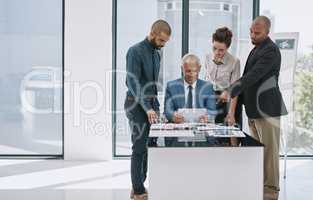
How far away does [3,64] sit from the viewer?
6523mm

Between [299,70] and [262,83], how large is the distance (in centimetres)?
304

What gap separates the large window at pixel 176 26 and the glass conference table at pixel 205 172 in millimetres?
3821

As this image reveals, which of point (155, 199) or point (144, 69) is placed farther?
point (144, 69)

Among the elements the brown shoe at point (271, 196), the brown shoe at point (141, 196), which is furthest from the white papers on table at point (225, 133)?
the brown shoe at point (141, 196)

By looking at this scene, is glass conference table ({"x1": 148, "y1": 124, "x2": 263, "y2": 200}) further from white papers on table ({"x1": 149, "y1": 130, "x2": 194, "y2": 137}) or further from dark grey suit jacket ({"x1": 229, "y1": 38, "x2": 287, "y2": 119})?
dark grey suit jacket ({"x1": 229, "y1": 38, "x2": 287, "y2": 119})

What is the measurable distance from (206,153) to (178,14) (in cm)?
413

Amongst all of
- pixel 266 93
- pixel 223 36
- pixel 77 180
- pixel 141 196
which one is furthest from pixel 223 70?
pixel 77 180

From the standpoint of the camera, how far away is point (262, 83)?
3.91 meters

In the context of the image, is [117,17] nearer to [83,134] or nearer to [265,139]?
[83,134]

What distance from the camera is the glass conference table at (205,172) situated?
2.67m

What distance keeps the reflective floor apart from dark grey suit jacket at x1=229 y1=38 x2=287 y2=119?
103cm

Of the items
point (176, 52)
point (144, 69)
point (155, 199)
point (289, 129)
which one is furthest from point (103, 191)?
point (289, 129)

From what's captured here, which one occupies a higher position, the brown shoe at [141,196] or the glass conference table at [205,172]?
the glass conference table at [205,172]

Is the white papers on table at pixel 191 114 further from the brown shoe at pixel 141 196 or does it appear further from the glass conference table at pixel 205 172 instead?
the glass conference table at pixel 205 172
